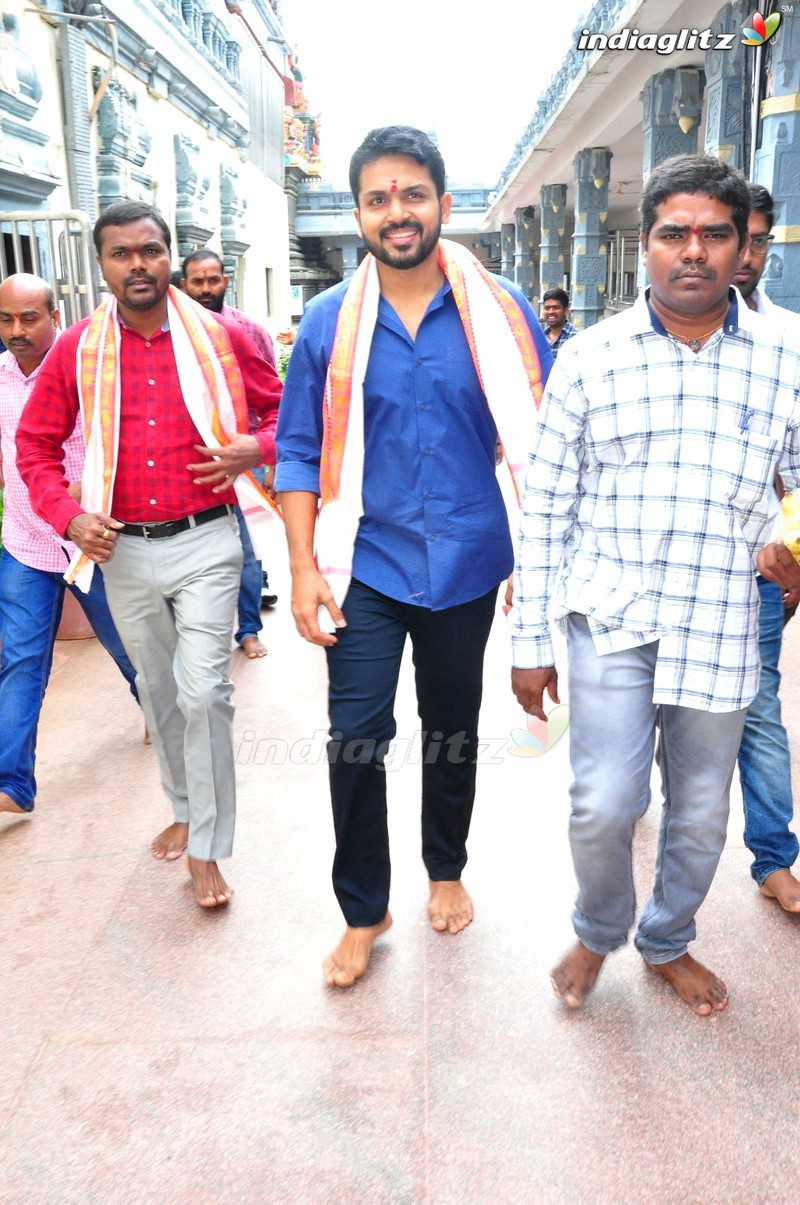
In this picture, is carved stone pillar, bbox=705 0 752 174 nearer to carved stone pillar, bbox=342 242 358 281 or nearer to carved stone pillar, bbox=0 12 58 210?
carved stone pillar, bbox=0 12 58 210

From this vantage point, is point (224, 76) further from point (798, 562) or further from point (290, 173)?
point (290, 173)

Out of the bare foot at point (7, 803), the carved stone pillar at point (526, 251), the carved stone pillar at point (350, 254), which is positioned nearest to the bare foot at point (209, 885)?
the bare foot at point (7, 803)

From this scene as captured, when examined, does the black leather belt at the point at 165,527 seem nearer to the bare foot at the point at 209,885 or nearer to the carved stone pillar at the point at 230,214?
the bare foot at the point at 209,885

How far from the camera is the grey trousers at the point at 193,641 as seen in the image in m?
2.97

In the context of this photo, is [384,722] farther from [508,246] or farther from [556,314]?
[508,246]

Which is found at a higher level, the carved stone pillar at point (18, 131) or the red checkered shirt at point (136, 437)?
the carved stone pillar at point (18, 131)

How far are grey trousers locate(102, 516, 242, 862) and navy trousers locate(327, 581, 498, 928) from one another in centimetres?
51

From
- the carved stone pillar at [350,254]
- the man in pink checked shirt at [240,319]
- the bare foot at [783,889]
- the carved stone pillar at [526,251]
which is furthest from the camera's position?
the carved stone pillar at [350,254]

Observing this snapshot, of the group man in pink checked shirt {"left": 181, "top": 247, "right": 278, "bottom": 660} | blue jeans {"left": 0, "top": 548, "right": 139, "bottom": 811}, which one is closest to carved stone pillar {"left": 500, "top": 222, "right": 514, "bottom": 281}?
man in pink checked shirt {"left": 181, "top": 247, "right": 278, "bottom": 660}

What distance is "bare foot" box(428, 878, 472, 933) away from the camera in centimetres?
284

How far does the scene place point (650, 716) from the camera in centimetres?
227

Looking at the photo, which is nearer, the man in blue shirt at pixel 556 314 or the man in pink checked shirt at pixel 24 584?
the man in pink checked shirt at pixel 24 584

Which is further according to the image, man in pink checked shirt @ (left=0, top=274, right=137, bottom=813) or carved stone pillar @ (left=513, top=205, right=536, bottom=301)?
carved stone pillar @ (left=513, top=205, right=536, bottom=301)

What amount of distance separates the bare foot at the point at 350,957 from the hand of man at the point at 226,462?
1.32 metres
